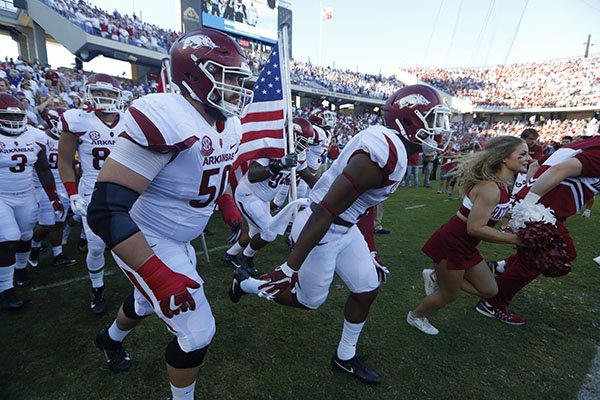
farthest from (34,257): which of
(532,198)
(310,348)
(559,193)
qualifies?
(559,193)

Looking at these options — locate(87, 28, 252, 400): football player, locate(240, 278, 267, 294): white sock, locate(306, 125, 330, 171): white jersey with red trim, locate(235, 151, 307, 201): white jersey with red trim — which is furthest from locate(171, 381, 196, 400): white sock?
locate(306, 125, 330, 171): white jersey with red trim

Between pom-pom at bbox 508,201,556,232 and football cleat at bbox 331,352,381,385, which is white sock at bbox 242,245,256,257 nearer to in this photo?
football cleat at bbox 331,352,381,385

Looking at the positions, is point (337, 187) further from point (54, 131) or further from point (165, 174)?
point (54, 131)

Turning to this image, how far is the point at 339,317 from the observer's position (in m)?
3.68

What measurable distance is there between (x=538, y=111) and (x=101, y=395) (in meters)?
46.9

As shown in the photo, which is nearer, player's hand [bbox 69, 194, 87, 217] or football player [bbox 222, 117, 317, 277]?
player's hand [bbox 69, 194, 87, 217]

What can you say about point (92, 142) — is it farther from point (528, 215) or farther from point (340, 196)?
point (528, 215)

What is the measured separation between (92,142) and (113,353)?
223 centimetres

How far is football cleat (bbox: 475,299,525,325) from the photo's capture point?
364 cm

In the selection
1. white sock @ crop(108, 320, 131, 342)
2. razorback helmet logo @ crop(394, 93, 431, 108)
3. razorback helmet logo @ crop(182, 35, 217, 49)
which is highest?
razorback helmet logo @ crop(182, 35, 217, 49)

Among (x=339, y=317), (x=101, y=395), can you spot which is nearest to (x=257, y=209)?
(x=339, y=317)

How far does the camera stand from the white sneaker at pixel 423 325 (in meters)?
3.40

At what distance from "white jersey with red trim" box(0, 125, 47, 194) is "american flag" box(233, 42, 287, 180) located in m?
2.35

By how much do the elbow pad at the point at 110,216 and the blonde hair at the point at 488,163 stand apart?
9.30ft
